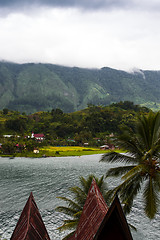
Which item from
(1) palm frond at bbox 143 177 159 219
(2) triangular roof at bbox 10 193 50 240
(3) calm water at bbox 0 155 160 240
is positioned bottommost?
(3) calm water at bbox 0 155 160 240

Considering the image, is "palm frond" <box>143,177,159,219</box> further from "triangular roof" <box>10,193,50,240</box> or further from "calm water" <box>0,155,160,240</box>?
"calm water" <box>0,155,160,240</box>

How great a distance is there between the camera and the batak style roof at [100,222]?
437 cm

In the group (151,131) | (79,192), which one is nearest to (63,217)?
(79,192)

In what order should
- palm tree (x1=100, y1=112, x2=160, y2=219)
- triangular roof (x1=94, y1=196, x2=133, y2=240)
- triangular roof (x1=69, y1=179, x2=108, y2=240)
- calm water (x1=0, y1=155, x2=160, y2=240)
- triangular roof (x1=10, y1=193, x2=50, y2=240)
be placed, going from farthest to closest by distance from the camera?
calm water (x1=0, y1=155, x2=160, y2=240), palm tree (x1=100, y1=112, x2=160, y2=219), triangular roof (x1=10, y1=193, x2=50, y2=240), triangular roof (x1=69, y1=179, x2=108, y2=240), triangular roof (x1=94, y1=196, x2=133, y2=240)

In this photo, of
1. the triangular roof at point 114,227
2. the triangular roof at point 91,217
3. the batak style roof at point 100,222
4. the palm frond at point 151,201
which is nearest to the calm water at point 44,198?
the palm frond at point 151,201

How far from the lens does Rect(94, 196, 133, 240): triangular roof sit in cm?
437

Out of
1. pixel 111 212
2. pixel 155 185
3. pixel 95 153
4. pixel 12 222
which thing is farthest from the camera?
pixel 95 153

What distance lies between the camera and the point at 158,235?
2895cm

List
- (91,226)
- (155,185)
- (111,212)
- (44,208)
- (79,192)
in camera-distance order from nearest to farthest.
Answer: (111,212) < (91,226) < (155,185) < (79,192) < (44,208)

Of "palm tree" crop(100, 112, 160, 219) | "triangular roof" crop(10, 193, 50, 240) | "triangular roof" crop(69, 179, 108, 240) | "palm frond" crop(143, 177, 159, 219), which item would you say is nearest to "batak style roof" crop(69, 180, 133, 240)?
"triangular roof" crop(69, 179, 108, 240)

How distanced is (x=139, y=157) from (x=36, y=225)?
1492 cm

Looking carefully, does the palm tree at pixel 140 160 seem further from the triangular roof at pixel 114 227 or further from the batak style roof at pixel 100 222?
the triangular roof at pixel 114 227

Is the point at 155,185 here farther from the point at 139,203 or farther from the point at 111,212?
the point at 139,203

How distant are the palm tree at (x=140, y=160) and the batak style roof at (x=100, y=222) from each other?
10.7m
